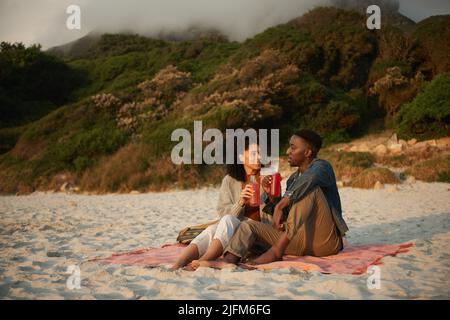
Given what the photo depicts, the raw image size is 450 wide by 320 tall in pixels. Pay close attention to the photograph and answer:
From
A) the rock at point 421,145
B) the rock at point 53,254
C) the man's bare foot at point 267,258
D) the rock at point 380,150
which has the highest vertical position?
the rock at point 421,145

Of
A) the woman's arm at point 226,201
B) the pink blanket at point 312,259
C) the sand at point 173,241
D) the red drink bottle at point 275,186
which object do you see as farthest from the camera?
the woman's arm at point 226,201

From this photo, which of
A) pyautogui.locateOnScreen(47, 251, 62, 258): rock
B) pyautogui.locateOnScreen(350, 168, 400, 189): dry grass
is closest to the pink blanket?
pyautogui.locateOnScreen(47, 251, 62, 258): rock

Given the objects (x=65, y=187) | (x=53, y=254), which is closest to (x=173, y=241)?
(x=53, y=254)

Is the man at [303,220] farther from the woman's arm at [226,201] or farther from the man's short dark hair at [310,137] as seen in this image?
the woman's arm at [226,201]

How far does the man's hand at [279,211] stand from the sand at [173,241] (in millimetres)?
509

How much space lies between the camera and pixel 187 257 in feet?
11.2

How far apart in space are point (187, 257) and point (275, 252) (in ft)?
2.51

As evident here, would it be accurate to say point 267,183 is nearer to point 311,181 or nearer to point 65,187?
point 311,181

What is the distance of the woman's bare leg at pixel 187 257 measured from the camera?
3354 millimetres

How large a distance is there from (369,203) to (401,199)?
776 mm

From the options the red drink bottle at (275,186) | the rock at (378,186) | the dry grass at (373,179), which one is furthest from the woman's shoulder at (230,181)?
the dry grass at (373,179)

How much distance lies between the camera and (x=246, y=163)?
12.7 ft

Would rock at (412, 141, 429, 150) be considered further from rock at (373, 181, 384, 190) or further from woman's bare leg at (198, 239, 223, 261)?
woman's bare leg at (198, 239, 223, 261)
